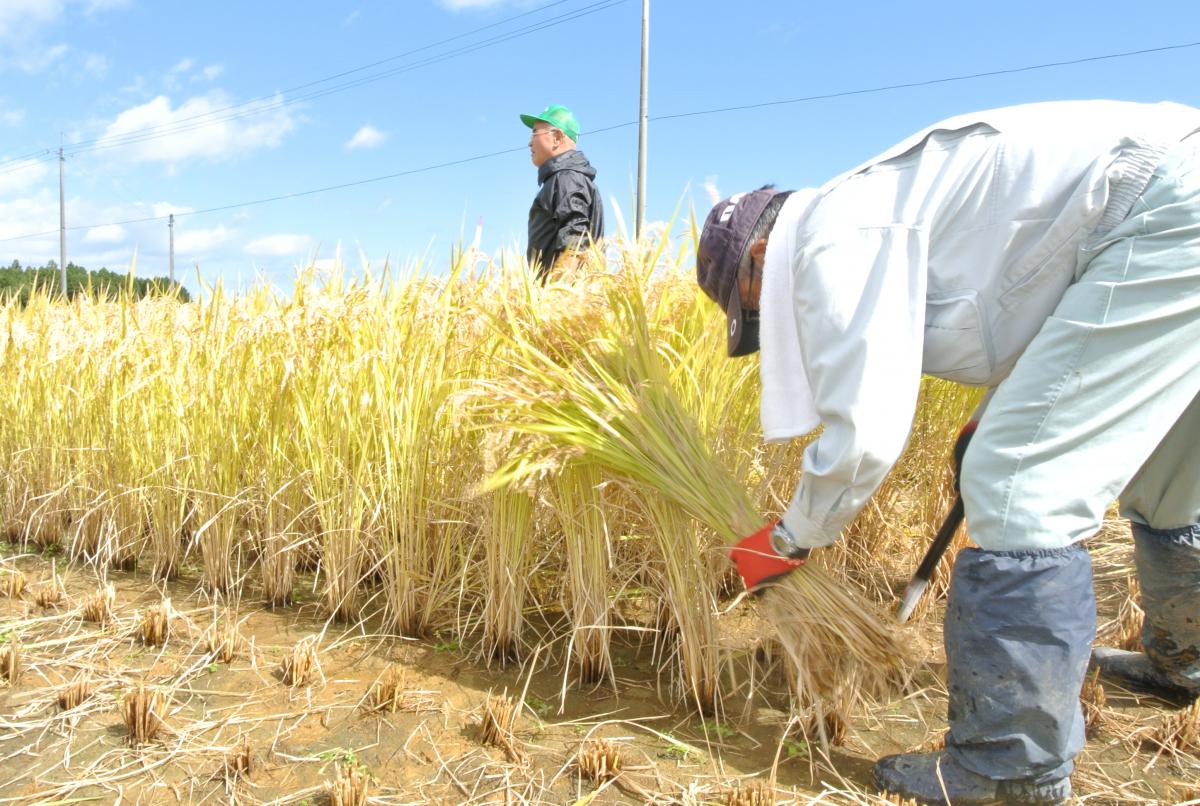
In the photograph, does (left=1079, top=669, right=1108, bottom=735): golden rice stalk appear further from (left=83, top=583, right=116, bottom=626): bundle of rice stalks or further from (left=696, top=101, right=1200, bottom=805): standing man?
(left=83, top=583, right=116, bottom=626): bundle of rice stalks

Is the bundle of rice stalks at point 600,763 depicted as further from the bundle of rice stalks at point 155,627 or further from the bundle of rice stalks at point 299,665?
the bundle of rice stalks at point 155,627

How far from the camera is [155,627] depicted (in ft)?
7.47

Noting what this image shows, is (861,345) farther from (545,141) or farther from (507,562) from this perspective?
(545,141)

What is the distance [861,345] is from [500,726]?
42.1 inches

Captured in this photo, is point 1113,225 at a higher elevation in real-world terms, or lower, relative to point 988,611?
higher

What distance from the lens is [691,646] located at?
1.90 metres

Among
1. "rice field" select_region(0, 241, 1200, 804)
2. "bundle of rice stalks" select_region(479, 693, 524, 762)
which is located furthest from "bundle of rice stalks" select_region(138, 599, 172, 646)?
"bundle of rice stalks" select_region(479, 693, 524, 762)

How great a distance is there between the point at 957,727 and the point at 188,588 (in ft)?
7.72

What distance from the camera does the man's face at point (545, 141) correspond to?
3.90m

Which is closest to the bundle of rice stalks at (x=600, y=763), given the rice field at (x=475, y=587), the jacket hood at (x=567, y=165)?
the rice field at (x=475, y=587)

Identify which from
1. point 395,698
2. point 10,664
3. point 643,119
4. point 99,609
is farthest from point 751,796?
point 643,119

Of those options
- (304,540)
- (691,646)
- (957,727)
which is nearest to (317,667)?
(304,540)

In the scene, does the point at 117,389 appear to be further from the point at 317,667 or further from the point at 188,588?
the point at 317,667

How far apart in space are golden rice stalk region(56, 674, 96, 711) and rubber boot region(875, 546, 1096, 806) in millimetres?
1857
